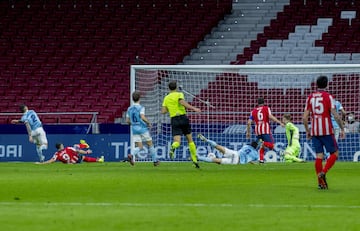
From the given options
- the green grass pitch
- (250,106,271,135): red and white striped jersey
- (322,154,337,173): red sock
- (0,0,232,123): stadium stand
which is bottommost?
the green grass pitch

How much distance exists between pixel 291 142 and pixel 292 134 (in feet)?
1.01

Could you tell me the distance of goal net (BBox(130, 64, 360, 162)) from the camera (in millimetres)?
32375

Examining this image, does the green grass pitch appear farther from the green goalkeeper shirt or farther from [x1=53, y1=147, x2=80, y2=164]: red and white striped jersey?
[x1=53, y1=147, x2=80, y2=164]: red and white striped jersey

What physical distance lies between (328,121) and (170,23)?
27.3 meters

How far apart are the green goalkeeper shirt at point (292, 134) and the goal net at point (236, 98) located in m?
1.53

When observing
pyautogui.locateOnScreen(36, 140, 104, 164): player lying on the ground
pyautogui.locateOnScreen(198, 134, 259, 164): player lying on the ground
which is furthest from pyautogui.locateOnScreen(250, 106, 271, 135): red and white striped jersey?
pyautogui.locateOnScreen(36, 140, 104, 164): player lying on the ground

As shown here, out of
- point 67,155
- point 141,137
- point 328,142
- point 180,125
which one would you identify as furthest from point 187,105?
point 67,155

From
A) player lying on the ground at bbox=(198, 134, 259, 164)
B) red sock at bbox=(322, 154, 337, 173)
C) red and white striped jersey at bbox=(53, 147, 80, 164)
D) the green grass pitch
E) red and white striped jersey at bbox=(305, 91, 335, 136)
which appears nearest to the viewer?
the green grass pitch

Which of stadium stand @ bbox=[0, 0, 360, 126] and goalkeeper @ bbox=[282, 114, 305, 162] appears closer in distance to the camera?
goalkeeper @ bbox=[282, 114, 305, 162]

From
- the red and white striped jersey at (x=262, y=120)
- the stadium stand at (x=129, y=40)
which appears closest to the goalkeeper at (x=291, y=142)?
the red and white striped jersey at (x=262, y=120)

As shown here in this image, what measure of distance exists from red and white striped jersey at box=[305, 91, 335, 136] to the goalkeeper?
12863 mm

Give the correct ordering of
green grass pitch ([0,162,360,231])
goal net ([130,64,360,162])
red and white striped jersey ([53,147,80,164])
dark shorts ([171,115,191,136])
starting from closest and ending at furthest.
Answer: green grass pitch ([0,162,360,231]) < dark shorts ([171,115,191,136]) < red and white striped jersey ([53,147,80,164]) < goal net ([130,64,360,162])

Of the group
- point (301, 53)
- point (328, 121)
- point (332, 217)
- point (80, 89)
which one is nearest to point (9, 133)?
point (80, 89)

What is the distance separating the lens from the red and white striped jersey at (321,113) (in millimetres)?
16844
